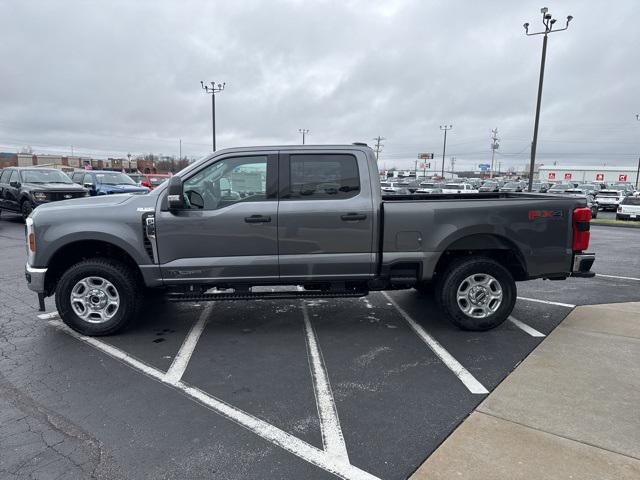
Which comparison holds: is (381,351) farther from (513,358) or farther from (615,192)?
(615,192)

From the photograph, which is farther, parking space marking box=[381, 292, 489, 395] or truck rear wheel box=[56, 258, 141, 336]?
truck rear wheel box=[56, 258, 141, 336]

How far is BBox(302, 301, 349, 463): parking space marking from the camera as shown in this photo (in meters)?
2.89

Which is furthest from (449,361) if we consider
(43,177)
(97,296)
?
(43,177)

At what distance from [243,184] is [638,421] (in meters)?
3.97

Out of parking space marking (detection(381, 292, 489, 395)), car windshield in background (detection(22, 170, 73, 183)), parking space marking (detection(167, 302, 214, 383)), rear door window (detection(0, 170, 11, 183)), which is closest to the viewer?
parking space marking (detection(381, 292, 489, 395))

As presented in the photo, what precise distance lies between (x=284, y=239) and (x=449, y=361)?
2.06 meters

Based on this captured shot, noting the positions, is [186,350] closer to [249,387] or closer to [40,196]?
[249,387]

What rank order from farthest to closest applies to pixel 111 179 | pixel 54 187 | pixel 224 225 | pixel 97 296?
1. pixel 111 179
2. pixel 54 187
3. pixel 97 296
4. pixel 224 225

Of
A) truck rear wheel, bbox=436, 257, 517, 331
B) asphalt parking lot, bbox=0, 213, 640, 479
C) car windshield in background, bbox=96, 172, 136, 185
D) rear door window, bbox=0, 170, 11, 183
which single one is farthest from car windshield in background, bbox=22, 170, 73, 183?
truck rear wheel, bbox=436, 257, 517, 331

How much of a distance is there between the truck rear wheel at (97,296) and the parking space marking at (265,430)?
546 millimetres

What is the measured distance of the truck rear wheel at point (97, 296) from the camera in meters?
4.70

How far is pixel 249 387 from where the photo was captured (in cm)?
372

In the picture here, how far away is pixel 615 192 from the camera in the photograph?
29.0m

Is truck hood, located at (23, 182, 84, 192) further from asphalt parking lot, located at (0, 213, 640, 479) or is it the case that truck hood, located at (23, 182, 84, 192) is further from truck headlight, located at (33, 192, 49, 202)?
asphalt parking lot, located at (0, 213, 640, 479)
